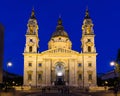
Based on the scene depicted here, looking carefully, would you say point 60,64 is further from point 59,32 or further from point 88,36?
point 59,32

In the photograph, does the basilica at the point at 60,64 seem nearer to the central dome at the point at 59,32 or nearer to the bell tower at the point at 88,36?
the bell tower at the point at 88,36

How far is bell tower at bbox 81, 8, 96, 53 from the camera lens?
3639 inches

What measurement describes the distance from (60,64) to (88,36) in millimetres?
10381

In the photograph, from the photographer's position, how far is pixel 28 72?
90.3 m

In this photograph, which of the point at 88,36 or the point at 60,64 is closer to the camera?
the point at 60,64

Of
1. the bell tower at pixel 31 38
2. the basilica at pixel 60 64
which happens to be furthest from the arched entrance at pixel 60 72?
the bell tower at pixel 31 38

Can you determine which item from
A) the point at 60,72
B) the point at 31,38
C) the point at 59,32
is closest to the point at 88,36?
the point at 60,72

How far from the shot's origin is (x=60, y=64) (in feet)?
303

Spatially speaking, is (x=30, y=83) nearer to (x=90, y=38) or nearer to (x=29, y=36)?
(x=29, y=36)

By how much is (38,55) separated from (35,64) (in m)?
2.53

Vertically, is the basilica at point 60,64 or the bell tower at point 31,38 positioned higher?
the bell tower at point 31,38

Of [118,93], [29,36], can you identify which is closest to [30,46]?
[29,36]

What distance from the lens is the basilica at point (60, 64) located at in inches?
3556

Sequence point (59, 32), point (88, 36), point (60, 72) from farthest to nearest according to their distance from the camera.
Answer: point (59, 32) < point (88, 36) < point (60, 72)
